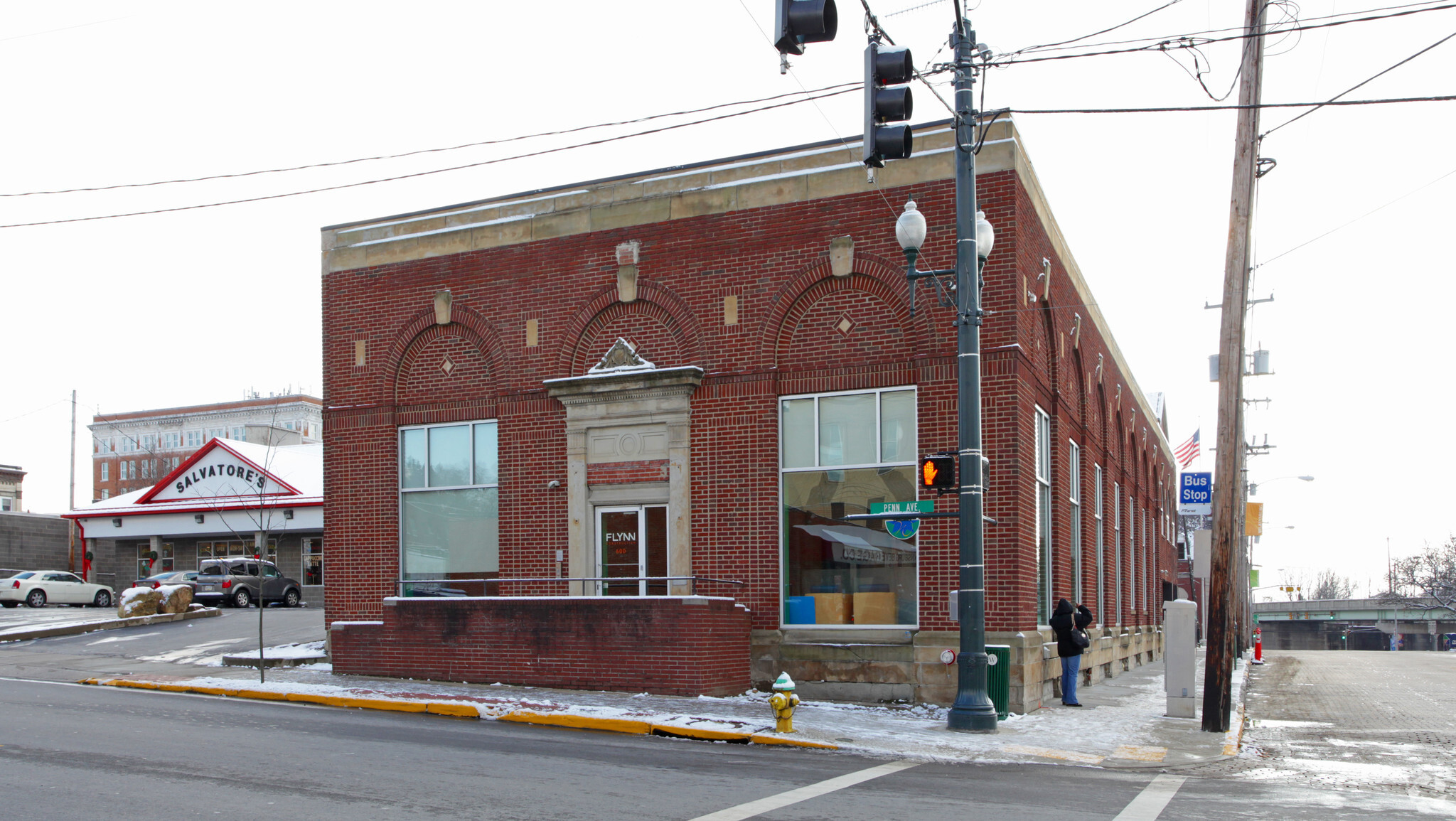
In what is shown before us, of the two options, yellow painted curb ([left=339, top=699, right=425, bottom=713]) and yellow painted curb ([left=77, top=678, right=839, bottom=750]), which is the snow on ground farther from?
yellow painted curb ([left=339, top=699, right=425, bottom=713])

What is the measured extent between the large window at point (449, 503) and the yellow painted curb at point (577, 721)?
5577 millimetres

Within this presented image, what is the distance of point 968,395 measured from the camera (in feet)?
45.9

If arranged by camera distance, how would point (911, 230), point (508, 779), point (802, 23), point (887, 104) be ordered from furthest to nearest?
point (911, 230) → point (887, 104) → point (508, 779) → point (802, 23)

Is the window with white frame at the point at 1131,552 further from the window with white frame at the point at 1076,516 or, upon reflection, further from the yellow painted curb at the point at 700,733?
the yellow painted curb at the point at 700,733

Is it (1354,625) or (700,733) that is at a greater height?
(700,733)

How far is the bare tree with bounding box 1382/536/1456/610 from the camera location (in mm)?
97750

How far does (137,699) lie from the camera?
1548 centimetres

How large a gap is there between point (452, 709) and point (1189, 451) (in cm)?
3532

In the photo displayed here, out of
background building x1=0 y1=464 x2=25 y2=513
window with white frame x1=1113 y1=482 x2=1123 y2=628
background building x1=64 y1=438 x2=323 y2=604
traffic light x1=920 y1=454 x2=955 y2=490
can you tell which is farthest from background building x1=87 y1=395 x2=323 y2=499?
traffic light x1=920 y1=454 x2=955 y2=490

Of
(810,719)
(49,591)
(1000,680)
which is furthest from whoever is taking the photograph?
(49,591)

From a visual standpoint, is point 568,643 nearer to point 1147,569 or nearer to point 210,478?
point 1147,569

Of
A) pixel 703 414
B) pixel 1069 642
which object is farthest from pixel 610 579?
pixel 1069 642

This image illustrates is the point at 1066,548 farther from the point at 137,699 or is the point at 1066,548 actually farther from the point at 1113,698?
the point at 137,699

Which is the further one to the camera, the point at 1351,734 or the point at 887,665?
the point at 887,665
